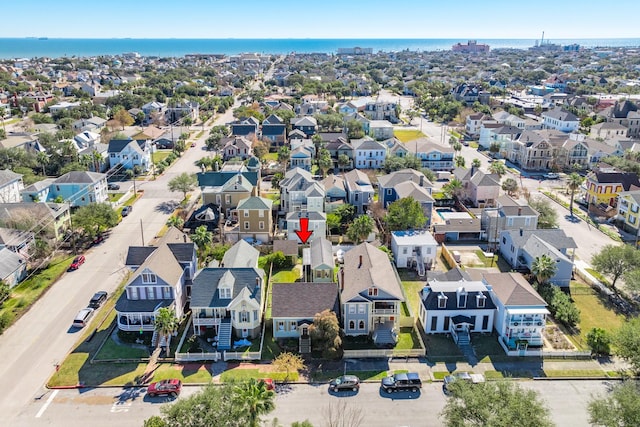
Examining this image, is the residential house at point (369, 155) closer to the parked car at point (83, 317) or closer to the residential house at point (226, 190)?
the residential house at point (226, 190)

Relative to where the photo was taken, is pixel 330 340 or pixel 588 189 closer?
pixel 330 340

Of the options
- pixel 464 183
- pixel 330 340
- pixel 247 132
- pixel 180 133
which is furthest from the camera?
pixel 180 133

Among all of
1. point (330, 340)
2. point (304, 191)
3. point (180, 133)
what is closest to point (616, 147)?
point (304, 191)

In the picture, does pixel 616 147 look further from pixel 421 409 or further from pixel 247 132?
pixel 421 409

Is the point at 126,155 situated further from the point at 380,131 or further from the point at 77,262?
the point at 380,131

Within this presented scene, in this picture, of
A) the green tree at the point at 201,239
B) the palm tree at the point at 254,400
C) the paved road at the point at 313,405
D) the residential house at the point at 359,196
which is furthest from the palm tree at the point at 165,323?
the residential house at the point at 359,196

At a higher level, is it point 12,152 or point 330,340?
point 12,152

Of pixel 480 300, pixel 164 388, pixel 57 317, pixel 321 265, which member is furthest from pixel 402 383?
pixel 57 317
